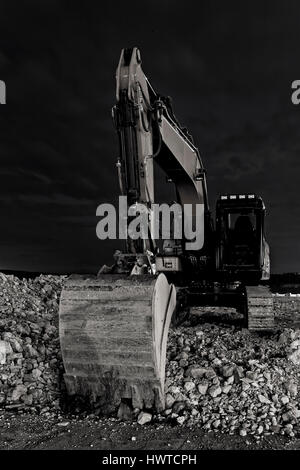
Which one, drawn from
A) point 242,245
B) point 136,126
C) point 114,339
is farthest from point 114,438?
point 242,245

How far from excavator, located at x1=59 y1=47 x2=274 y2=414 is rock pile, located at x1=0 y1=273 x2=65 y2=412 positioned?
0.60 metres

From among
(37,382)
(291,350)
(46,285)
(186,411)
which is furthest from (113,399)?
(46,285)

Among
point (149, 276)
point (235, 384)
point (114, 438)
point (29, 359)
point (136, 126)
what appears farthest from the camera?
point (29, 359)

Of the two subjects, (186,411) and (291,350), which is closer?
(186,411)

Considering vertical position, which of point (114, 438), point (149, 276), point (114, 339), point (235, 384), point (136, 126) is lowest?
point (114, 438)

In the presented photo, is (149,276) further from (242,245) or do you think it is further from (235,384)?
(242,245)

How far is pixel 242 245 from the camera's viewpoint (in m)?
7.91

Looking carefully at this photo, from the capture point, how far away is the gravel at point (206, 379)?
3.89 metres

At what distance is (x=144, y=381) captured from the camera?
3832 millimetres

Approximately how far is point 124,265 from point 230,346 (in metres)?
2.28

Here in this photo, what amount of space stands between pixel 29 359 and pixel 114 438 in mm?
2086
